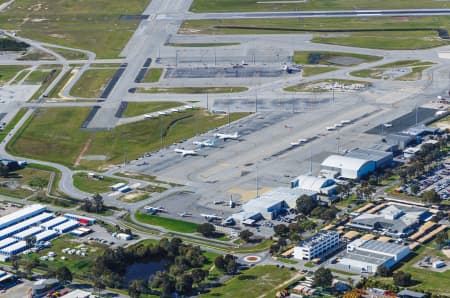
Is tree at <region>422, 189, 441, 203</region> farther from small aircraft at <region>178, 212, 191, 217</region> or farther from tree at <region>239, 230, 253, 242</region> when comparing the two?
small aircraft at <region>178, 212, 191, 217</region>

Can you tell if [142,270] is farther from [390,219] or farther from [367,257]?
[390,219]

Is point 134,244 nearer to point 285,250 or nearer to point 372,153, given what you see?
point 285,250

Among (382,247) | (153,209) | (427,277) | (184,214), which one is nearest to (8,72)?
(153,209)

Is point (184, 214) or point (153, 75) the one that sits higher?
point (153, 75)

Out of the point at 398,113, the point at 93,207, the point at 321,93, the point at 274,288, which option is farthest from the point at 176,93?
the point at 274,288

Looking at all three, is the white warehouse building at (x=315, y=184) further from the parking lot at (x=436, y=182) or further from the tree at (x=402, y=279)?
the tree at (x=402, y=279)

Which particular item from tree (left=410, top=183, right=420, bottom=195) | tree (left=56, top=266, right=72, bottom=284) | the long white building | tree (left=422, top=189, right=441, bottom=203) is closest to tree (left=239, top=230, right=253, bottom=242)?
tree (left=56, top=266, right=72, bottom=284)

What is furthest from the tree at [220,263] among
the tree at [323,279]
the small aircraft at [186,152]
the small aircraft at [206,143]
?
the small aircraft at [206,143]
